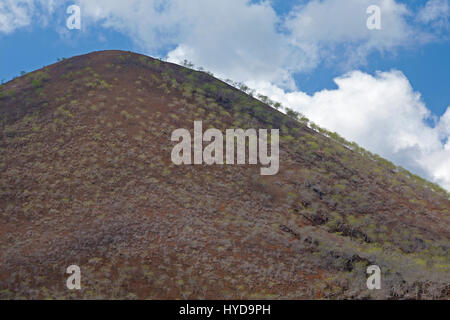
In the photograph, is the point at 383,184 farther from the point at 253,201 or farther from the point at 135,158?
the point at 135,158

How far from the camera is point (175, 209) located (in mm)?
18953

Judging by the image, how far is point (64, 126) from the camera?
82.7 ft

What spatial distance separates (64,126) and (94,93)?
16.0 feet
